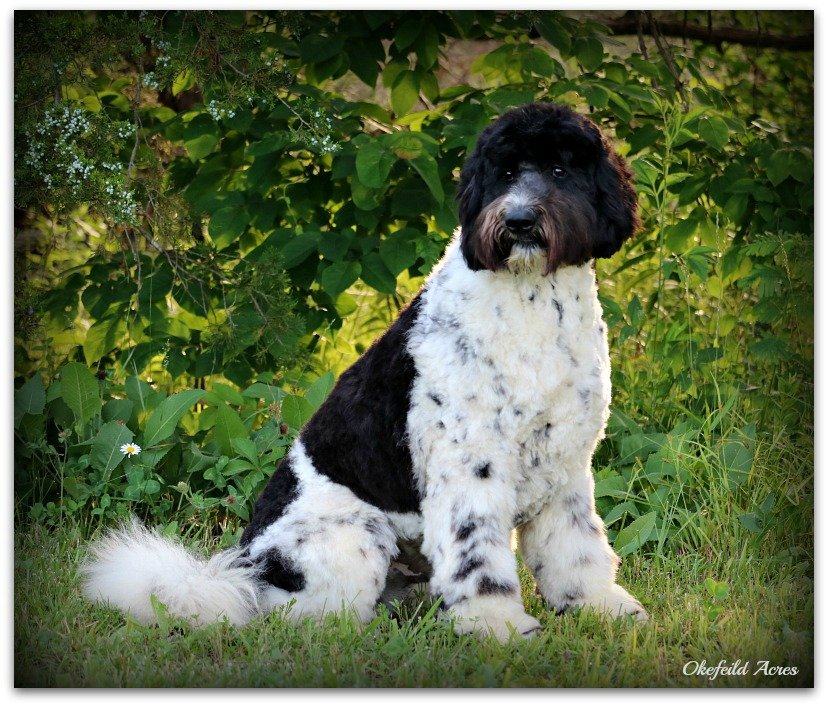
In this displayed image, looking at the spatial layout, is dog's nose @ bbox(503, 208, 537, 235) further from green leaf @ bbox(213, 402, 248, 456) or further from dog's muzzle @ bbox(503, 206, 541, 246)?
green leaf @ bbox(213, 402, 248, 456)

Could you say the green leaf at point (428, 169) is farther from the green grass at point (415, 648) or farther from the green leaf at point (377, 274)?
the green grass at point (415, 648)

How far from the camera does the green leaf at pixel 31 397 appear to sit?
4359 mm

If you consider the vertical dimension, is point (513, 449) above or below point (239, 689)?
above

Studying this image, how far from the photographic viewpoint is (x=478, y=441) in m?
3.12

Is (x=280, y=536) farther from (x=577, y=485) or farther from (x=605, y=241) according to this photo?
(x=605, y=241)

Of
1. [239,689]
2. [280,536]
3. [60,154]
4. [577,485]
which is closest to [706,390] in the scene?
[577,485]

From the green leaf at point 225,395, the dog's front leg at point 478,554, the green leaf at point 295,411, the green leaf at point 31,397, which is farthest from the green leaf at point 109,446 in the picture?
the dog's front leg at point 478,554

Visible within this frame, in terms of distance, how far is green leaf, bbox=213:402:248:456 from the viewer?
4457mm

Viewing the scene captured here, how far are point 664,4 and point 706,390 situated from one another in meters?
1.86

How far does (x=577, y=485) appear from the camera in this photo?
11.1ft

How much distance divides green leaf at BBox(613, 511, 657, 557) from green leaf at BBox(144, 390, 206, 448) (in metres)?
1.90

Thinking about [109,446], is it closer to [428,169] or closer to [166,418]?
[166,418]

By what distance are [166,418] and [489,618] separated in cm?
191

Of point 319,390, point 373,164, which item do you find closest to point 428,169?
point 373,164
